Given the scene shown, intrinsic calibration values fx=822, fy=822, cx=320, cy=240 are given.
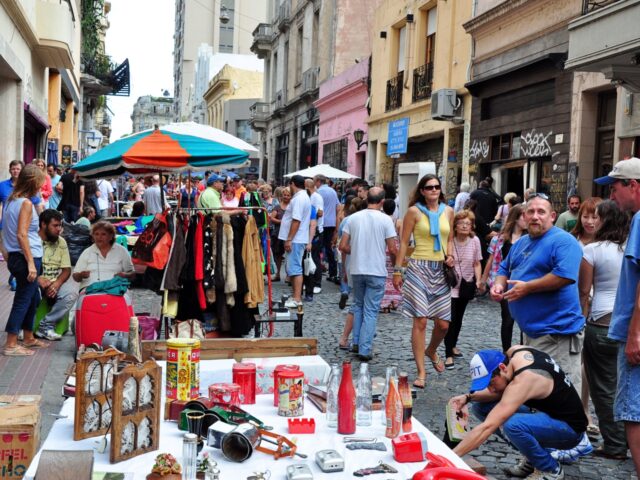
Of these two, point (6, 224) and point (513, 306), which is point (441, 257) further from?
point (6, 224)

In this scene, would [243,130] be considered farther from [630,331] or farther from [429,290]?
[630,331]

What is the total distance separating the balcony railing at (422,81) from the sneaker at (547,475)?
17823 mm

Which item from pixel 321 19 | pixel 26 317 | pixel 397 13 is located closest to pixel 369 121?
pixel 397 13

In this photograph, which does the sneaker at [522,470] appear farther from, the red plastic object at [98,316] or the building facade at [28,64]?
the building facade at [28,64]

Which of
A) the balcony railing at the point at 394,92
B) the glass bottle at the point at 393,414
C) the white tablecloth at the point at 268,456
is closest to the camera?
the white tablecloth at the point at 268,456

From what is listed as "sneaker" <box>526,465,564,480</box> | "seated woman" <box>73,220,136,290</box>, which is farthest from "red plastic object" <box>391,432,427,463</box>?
"seated woman" <box>73,220,136,290</box>

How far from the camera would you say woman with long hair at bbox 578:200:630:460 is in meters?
5.43

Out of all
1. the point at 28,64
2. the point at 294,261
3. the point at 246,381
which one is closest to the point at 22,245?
the point at 246,381

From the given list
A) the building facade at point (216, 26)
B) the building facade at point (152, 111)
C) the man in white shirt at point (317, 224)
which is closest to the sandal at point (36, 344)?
the man in white shirt at point (317, 224)

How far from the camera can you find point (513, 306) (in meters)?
5.56

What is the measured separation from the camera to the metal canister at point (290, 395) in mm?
4023

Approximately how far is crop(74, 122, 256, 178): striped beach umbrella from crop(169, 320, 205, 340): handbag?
4.88ft

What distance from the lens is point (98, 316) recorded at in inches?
306

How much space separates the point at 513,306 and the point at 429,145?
17.9 meters
